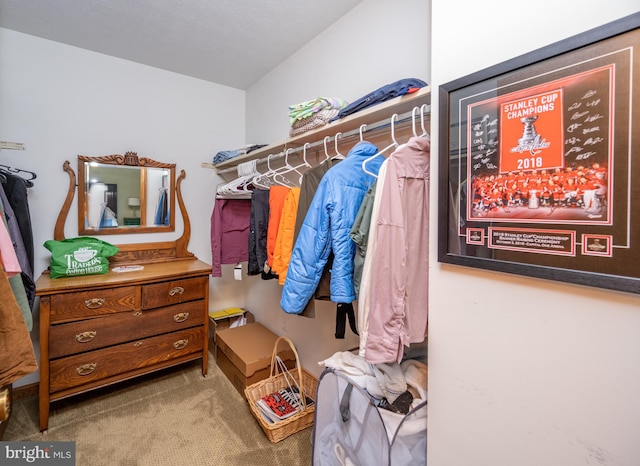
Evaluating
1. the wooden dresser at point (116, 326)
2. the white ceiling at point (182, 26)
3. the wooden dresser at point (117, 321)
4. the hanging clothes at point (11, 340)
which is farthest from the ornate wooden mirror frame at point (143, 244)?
the hanging clothes at point (11, 340)

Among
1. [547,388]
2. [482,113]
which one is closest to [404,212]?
[482,113]

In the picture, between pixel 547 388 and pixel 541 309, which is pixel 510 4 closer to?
pixel 541 309

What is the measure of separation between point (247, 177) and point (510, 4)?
173 centimetres

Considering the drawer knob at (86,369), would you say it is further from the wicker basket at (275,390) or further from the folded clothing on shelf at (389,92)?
the folded clothing on shelf at (389,92)

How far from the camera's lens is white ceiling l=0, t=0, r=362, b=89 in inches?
69.4

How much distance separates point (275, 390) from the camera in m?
2.02

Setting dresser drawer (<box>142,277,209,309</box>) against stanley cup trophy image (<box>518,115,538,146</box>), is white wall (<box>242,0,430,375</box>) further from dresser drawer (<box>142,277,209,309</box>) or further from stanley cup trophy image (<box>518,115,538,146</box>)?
stanley cup trophy image (<box>518,115,538,146</box>)

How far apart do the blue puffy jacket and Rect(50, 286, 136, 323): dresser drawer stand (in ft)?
4.32

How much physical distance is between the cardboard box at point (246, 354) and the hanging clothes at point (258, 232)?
0.67 meters

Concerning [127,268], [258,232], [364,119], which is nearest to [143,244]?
[127,268]

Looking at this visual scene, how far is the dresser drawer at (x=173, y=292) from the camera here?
6.75 feet

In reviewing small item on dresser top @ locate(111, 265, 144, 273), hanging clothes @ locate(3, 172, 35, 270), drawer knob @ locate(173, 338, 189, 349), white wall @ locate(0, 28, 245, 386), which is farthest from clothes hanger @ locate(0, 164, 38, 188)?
drawer knob @ locate(173, 338, 189, 349)

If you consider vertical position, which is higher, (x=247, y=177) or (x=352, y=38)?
(x=352, y=38)

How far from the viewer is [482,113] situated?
0.85m
